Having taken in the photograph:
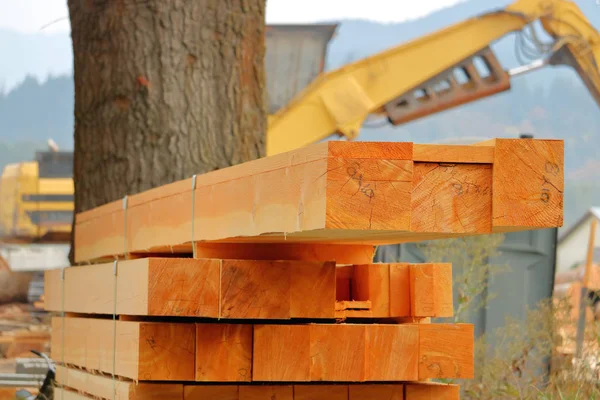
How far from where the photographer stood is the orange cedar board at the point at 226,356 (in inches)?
131

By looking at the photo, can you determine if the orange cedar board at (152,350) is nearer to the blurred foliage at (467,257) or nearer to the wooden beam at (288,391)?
the wooden beam at (288,391)

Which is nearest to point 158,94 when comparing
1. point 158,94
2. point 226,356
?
point 158,94

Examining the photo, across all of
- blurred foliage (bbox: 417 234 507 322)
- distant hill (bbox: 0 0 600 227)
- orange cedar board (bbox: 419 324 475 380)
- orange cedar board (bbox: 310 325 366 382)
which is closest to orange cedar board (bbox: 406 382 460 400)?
orange cedar board (bbox: 419 324 475 380)

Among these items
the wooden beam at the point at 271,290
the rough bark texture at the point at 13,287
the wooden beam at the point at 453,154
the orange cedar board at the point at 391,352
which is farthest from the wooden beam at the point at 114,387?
the rough bark texture at the point at 13,287

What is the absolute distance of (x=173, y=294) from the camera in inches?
129

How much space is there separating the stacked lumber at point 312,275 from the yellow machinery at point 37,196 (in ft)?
51.5

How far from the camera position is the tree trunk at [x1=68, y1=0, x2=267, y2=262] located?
5977mm

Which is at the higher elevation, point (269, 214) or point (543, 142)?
point (543, 142)

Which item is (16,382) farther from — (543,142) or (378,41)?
(378,41)

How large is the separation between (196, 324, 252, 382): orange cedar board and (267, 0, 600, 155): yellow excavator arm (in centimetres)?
854

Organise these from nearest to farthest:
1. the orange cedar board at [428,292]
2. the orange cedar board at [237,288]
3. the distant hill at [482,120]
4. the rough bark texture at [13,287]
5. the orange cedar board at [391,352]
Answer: the orange cedar board at [237,288], the orange cedar board at [391,352], the orange cedar board at [428,292], the rough bark texture at [13,287], the distant hill at [482,120]

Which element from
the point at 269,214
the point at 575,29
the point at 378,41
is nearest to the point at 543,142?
the point at 269,214

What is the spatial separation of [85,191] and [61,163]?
46.3ft

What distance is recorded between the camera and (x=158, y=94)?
19.7ft
